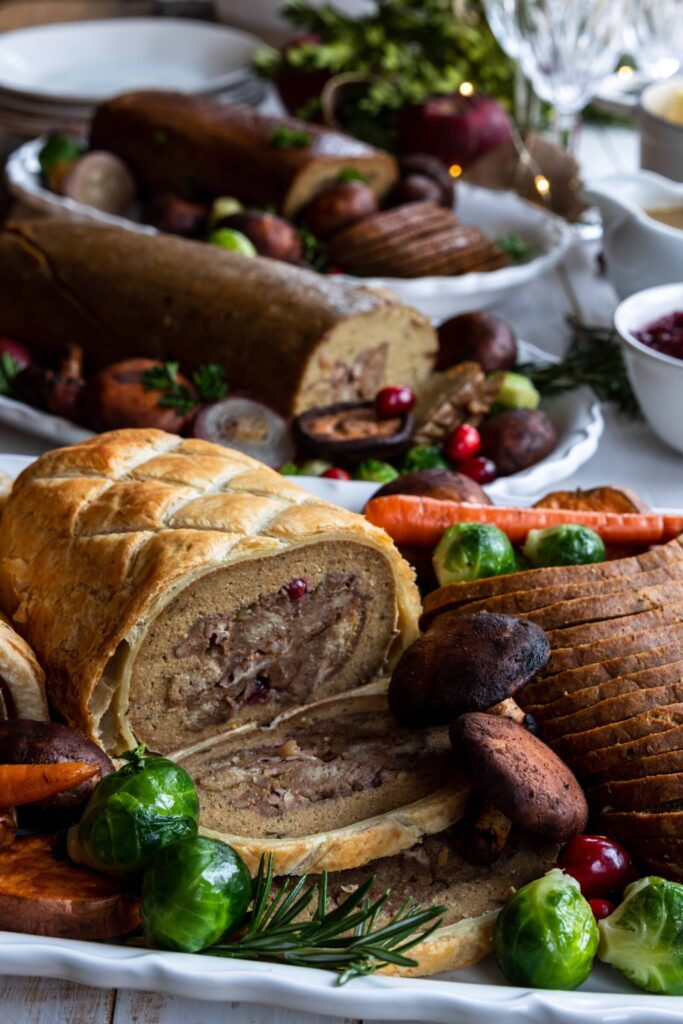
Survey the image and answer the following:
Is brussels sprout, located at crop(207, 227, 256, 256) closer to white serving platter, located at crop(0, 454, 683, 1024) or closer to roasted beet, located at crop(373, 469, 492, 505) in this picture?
roasted beet, located at crop(373, 469, 492, 505)

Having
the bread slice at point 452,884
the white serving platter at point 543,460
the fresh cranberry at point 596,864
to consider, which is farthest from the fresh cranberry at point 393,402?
the fresh cranberry at point 596,864

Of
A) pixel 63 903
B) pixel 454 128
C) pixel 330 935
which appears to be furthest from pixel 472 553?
pixel 454 128

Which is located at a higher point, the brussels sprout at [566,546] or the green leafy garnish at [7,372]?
the brussels sprout at [566,546]

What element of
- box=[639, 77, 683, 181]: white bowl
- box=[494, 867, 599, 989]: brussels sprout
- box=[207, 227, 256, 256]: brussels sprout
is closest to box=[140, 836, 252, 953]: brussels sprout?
box=[494, 867, 599, 989]: brussels sprout

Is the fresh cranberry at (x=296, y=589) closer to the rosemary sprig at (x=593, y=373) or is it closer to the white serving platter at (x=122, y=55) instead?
the rosemary sprig at (x=593, y=373)

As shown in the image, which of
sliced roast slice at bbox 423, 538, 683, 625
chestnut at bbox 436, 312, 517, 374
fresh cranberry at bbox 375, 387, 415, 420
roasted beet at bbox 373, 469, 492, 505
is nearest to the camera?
sliced roast slice at bbox 423, 538, 683, 625

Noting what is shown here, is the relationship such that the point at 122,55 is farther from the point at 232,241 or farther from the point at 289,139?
the point at 232,241

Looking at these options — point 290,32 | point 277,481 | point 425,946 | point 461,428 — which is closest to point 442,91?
point 290,32
